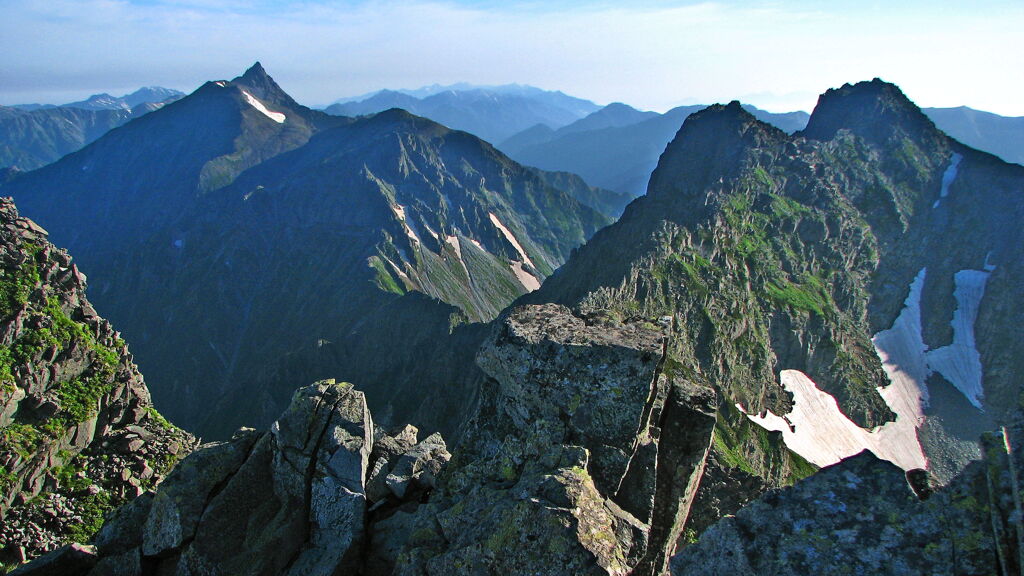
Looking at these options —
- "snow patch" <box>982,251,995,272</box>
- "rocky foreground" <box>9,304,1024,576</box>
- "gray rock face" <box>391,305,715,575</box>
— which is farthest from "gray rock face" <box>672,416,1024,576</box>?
"snow patch" <box>982,251,995,272</box>

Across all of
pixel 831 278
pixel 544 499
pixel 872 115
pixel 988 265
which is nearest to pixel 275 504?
pixel 544 499

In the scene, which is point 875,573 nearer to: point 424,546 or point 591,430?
point 591,430

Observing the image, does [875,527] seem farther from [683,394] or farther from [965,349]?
[965,349]

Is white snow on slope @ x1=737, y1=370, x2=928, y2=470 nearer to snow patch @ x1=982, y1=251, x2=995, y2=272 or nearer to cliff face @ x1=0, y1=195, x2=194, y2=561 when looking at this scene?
snow patch @ x1=982, y1=251, x2=995, y2=272

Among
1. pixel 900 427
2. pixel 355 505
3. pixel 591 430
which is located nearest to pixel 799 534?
pixel 591 430

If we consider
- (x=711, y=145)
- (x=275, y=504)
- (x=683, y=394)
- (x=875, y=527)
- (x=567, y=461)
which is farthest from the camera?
(x=711, y=145)

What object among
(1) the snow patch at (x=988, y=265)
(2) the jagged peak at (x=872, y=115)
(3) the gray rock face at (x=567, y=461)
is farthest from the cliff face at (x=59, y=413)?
(2) the jagged peak at (x=872, y=115)
